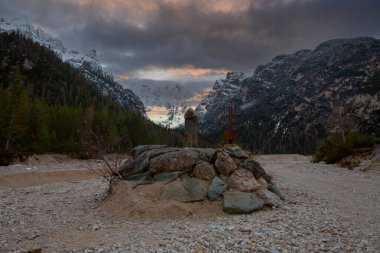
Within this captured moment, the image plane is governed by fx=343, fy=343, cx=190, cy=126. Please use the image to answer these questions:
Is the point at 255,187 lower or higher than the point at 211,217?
higher

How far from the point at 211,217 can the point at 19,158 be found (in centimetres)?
4169

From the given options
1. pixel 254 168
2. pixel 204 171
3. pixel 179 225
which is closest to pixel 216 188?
pixel 204 171

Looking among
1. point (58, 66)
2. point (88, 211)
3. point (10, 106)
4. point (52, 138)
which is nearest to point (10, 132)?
point (10, 106)

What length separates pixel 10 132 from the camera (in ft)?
170

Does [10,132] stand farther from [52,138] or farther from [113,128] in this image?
[113,128]

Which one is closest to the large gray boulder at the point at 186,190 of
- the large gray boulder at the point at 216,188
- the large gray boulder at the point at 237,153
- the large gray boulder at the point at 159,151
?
the large gray boulder at the point at 216,188

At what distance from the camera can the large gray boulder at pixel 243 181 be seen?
15523 millimetres

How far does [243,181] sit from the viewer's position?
52.0 ft

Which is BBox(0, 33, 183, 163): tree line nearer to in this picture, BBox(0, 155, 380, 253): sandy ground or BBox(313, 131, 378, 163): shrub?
BBox(0, 155, 380, 253): sandy ground

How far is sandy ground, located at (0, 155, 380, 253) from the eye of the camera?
10.2 meters

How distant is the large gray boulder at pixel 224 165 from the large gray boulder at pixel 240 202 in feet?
4.77

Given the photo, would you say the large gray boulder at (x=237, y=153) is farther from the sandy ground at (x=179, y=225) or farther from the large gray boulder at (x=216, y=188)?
the sandy ground at (x=179, y=225)

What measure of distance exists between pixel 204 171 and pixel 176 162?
1418mm

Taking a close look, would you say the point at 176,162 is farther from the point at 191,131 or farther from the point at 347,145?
the point at 347,145
